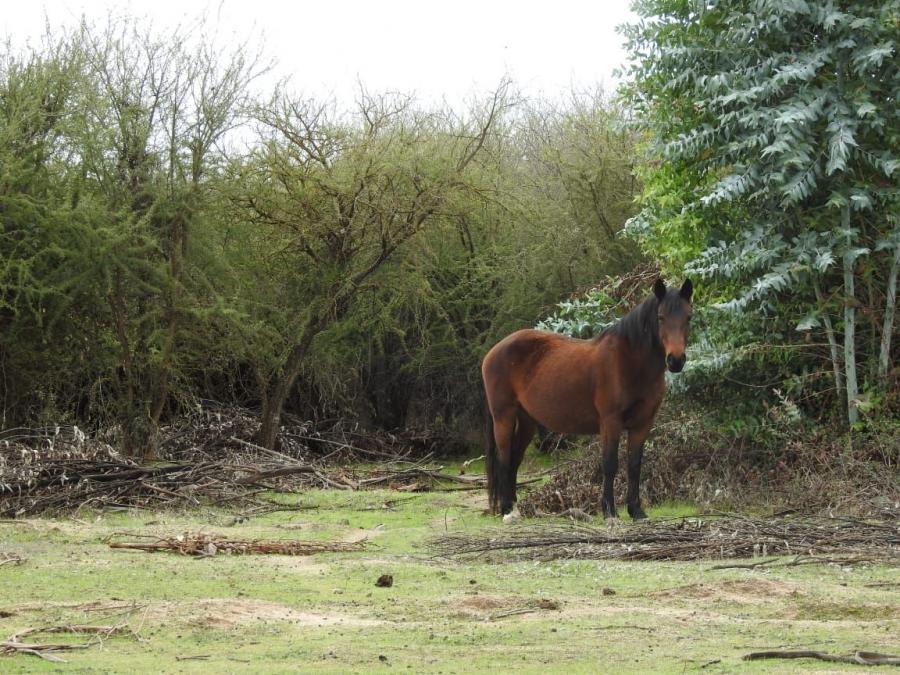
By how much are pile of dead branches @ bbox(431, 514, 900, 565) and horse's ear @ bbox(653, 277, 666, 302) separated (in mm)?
1917

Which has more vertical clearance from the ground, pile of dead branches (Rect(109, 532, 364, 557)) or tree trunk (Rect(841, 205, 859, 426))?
tree trunk (Rect(841, 205, 859, 426))

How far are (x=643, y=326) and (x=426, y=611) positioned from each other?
4859mm

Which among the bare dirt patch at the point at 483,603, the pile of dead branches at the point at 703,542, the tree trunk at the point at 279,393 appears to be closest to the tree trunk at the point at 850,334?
the pile of dead branches at the point at 703,542

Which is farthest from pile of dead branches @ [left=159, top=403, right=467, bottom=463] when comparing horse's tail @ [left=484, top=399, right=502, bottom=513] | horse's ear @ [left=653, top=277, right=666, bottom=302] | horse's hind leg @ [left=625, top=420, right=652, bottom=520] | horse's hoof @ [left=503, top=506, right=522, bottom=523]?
horse's ear @ [left=653, top=277, right=666, bottom=302]

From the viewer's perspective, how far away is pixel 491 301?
69.9 feet

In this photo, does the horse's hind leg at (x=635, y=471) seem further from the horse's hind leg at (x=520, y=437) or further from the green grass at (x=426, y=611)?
the green grass at (x=426, y=611)

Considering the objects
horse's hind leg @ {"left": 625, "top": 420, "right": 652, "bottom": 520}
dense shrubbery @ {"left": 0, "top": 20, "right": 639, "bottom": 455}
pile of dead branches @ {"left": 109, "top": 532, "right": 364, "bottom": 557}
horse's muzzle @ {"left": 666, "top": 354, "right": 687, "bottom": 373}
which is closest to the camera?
pile of dead branches @ {"left": 109, "top": 532, "right": 364, "bottom": 557}

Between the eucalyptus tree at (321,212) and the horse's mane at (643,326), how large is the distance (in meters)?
8.16

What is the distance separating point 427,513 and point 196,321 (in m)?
6.22

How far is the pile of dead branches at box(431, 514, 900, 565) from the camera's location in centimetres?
873

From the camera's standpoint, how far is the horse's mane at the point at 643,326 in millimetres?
10805

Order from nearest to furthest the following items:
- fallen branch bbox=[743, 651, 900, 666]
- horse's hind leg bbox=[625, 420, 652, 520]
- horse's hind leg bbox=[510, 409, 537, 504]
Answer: fallen branch bbox=[743, 651, 900, 666]
horse's hind leg bbox=[625, 420, 652, 520]
horse's hind leg bbox=[510, 409, 537, 504]

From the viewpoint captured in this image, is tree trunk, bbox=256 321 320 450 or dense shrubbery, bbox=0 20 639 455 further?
tree trunk, bbox=256 321 320 450

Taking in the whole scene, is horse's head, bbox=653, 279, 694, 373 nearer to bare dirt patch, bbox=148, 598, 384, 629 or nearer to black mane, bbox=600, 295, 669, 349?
black mane, bbox=600, 295, 669, 349
